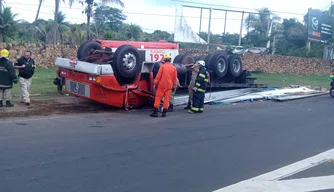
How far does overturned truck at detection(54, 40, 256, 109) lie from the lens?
12734 mm

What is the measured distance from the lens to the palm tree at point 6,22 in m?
29.0

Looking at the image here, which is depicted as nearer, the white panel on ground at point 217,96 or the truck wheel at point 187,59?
the white panel on ground at point 217,96

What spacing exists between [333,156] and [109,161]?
4051 mm

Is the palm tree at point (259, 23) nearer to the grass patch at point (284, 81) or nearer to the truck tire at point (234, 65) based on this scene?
the grass patch at point (284, 81)

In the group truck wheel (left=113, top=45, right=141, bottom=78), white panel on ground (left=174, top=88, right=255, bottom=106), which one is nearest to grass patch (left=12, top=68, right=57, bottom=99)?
truck wheel (left=113, top=45, right=141, bottom=78)

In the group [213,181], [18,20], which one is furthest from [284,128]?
[18,20]

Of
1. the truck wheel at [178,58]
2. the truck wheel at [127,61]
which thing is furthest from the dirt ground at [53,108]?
the truck wheel at [178,58]

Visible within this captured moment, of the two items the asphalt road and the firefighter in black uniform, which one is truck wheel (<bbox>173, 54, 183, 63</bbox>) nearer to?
the firefighter in black uniform

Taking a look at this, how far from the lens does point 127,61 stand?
13156 millimetres

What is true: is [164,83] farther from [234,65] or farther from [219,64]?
[234,65]

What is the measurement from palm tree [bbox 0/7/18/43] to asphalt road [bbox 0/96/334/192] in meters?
18.4

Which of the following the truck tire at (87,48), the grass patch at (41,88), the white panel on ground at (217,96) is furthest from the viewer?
the white panel on ground at (217,96)

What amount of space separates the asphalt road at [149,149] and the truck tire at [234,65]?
14.4ft

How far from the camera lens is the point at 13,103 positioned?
42.6 feet
